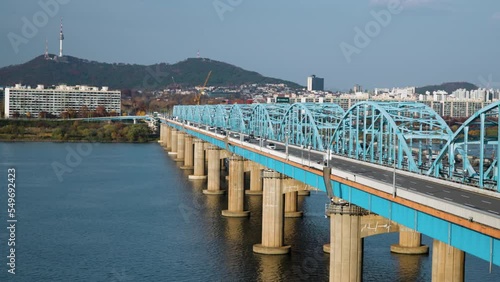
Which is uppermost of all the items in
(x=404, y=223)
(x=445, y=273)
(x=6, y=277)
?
(x=404, y=223)

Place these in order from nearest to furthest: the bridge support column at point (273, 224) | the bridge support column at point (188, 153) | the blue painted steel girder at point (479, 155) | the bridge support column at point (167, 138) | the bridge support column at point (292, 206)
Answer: the blue painted steel girder at point (479, 155), the bridge support column at point (273, 224), the bridge support column at point (292, 206), the bridge support column at point (188, 153), the bridge support column at point (167, 138)

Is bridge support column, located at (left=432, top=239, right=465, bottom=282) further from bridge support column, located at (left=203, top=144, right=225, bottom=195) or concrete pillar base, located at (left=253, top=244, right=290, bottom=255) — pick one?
bridge support column, located at (left=203, top=144, right=225, bottom=195)

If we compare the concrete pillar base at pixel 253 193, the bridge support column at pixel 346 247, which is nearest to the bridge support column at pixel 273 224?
the bridge support column at pixel 346 247

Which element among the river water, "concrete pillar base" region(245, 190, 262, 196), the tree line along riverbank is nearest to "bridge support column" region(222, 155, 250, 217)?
the river water

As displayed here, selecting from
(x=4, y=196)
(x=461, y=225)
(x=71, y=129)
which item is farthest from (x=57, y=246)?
(x=71, y=129)

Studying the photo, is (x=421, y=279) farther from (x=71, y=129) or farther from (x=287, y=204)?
(x=71, y=129)

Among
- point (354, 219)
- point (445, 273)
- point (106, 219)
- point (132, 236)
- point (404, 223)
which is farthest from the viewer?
point (106, 219)

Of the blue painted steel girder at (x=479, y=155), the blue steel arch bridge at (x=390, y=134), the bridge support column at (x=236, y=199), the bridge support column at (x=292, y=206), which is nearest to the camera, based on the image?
the blue painted steel girder at (x=479, y=155)

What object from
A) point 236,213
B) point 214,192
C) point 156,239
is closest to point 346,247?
point 156,239

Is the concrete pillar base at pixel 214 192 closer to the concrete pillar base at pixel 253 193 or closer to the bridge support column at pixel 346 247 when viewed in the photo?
the concrete pillar base at pixel 253 193
